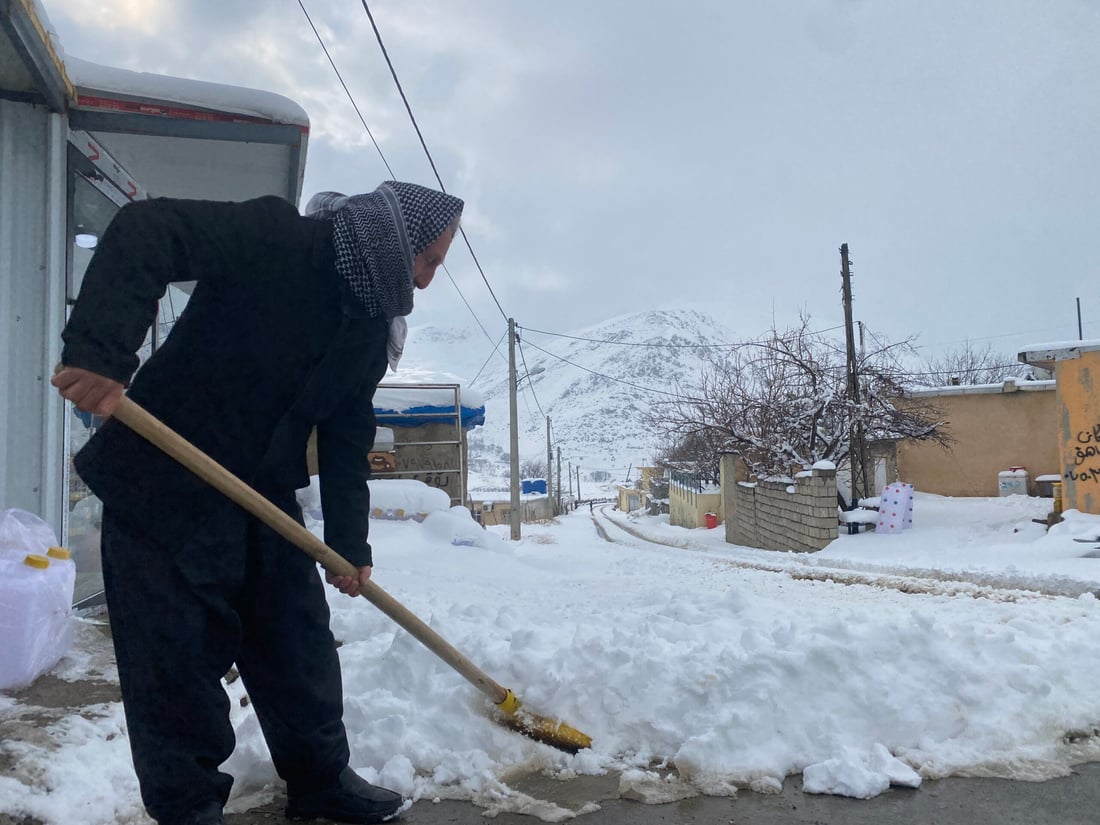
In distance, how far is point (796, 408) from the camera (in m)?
17.6

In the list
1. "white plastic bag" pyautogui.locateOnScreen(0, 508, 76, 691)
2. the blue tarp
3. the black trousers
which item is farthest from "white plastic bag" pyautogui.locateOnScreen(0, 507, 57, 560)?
the blue tarp

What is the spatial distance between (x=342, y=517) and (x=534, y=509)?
52.8 metres

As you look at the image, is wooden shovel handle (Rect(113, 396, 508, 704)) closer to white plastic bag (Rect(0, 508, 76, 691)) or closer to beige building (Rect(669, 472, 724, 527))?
white plastic bag (Rect(0, 508, 76, 691))

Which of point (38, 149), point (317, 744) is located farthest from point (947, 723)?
point (38, 149)

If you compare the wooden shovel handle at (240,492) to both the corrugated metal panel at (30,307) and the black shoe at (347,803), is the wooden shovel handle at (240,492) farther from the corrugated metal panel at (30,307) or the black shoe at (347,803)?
the corrugated metal panel at (30,307)

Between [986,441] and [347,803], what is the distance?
2400cm

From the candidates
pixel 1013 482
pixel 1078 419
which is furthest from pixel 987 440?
pixel 1078 419

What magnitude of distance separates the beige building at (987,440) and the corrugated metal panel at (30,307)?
841 inches

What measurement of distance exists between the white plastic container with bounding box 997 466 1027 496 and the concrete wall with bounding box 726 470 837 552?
7.10 meters

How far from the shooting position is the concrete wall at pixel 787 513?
1366 cm

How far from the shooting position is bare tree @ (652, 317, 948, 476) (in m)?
16.8

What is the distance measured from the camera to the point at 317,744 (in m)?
2.00

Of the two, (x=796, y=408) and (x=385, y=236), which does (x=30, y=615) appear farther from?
(x=796, y=408)

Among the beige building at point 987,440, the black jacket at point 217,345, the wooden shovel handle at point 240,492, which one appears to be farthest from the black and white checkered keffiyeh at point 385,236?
the beige building at point 987,440
